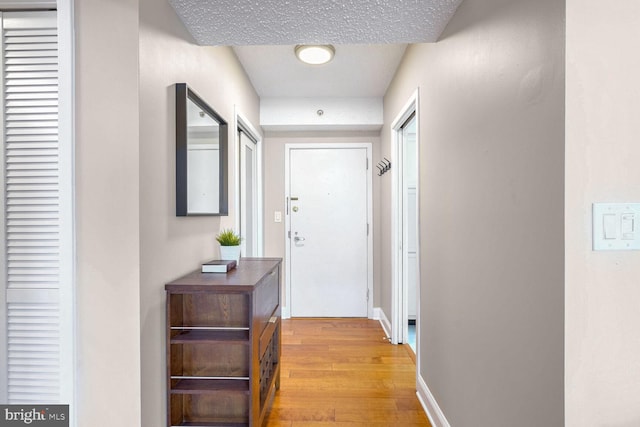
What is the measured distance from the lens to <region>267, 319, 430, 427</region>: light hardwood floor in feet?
6.60

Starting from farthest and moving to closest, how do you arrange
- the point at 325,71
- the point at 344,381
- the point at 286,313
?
1. the point at 286,313
2. the point at 325,71
3. the point at 344,381

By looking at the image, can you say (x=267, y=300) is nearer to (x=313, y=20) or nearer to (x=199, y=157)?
(x=199, y=157)

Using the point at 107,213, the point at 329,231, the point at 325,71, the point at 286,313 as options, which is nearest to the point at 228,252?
the point at 107,213

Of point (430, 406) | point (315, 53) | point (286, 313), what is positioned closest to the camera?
point (430, 406)

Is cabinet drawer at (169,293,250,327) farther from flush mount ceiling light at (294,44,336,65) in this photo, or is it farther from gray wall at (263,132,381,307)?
gray wall at (263,132,381,307)

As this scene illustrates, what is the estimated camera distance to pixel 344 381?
2.42 metres

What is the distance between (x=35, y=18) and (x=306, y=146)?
2764 mm

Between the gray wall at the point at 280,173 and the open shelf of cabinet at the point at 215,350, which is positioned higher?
the gray wall at the point at 280,173

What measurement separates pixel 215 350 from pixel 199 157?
1008mm

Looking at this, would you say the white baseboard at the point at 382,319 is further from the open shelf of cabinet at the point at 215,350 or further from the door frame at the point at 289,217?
the open shelf of cabinet at the point at 215,350

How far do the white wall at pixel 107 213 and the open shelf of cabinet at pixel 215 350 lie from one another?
0.68 feet
